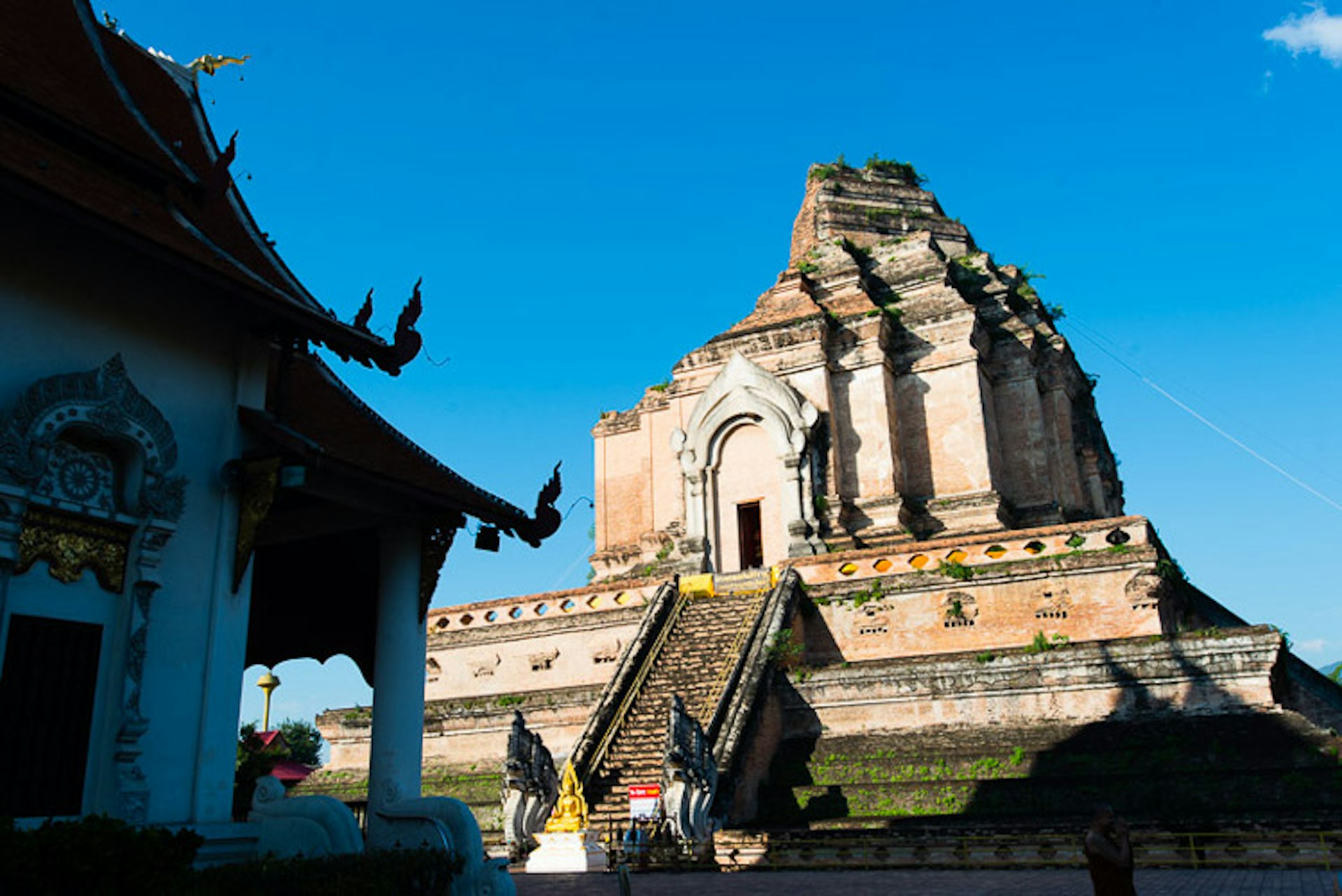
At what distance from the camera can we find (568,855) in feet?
48.5

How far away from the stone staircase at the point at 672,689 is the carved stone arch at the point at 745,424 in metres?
3.39

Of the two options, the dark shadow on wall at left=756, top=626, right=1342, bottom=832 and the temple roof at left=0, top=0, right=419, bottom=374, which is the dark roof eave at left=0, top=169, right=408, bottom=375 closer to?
the temple roof at left=0, top=0, right=419, bottom=374

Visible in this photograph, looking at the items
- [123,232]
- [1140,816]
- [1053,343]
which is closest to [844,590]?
[1140,816]

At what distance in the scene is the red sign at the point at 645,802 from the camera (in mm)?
15070

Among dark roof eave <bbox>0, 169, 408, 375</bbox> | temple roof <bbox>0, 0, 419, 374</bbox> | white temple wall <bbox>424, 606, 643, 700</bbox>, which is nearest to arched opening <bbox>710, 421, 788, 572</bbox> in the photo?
white temple wall <bbox>424, 606, 643, 700</bbox>

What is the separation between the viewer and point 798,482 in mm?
25609

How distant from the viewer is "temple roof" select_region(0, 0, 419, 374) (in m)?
7.75

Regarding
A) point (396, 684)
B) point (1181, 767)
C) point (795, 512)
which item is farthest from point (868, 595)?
point (396, 684)

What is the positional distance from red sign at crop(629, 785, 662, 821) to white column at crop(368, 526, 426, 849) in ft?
19.1

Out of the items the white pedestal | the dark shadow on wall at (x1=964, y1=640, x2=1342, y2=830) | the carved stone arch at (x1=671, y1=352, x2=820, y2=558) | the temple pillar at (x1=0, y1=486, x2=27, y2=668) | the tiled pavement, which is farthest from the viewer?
the carved stone arch at (x1=671, y1=352, x2=820, y2=558)

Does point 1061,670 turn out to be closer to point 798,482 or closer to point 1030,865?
point 1030,865

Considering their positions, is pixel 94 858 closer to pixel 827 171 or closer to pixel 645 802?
pixel 645 802

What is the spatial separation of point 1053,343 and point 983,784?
60.6 ft

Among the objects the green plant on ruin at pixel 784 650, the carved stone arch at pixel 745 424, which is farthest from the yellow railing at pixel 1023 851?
the carved stone arch at pixel 745 424
